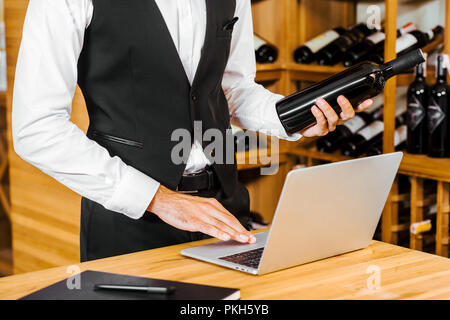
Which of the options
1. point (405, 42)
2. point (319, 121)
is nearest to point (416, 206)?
point (405, 42)

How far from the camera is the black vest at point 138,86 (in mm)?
1330

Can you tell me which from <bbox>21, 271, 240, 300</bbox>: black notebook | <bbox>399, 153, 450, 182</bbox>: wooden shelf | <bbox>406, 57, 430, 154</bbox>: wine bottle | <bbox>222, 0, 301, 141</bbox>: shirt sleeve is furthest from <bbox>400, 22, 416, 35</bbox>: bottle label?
<bbox>21, 271, 240, 300</bbox>: black notebook

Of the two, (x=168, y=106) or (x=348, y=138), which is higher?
(x=168, y=106)

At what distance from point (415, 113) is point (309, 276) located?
1404mm

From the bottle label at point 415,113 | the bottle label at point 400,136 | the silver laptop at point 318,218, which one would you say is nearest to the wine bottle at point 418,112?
the bottle label at point 415,113

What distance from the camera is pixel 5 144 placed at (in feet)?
13.2

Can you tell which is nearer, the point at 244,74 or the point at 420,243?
the point at 244,74

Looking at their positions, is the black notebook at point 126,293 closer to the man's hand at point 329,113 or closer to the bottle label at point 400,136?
the man's hand at point 329,113

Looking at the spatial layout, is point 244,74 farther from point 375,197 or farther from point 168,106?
point 375,197

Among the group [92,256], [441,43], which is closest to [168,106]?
[92,256]

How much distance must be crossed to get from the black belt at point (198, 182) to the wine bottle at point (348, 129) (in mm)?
1208

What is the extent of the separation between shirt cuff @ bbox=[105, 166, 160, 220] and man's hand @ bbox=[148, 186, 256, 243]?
0.02 m

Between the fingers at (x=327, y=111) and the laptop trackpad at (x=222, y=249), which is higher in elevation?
the fingers at (x=327, y=111)

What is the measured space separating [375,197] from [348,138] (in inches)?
55.7
